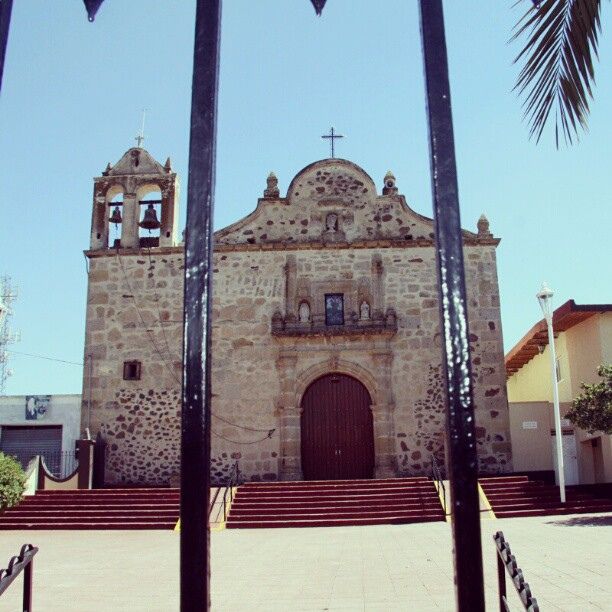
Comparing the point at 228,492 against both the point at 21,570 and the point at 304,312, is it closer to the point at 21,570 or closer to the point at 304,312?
the point at 304,312

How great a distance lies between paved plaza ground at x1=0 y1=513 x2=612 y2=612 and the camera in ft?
19.1

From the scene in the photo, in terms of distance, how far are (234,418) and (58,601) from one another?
1118cm

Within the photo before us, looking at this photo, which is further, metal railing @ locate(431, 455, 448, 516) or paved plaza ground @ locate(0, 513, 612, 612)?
metal railing @ locate(431, 455, 448, 516)

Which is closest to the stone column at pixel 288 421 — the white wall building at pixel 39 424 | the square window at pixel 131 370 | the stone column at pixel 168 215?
the square window at pixel 131 370

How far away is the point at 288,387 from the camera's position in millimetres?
17266

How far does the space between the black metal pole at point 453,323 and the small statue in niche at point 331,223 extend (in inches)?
631

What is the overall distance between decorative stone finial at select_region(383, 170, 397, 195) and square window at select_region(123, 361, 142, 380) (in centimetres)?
732

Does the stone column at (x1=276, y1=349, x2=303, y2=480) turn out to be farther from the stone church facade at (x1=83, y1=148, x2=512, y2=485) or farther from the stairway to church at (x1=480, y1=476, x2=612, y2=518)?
the stairway to church at (x1=480, y1=476, x2=612, y2=518)

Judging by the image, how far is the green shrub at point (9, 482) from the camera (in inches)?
465

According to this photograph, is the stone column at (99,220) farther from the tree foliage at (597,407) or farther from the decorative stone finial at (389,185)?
the tree foliage at (597,407)

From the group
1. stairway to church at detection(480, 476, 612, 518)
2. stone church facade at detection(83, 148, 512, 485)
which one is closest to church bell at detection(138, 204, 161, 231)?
stone church facade at detection(83, 148, 512, 485)

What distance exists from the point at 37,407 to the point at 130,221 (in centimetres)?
1215

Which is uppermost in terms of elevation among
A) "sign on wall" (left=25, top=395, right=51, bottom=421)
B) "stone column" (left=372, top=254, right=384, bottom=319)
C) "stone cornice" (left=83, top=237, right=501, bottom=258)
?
"stone cornice" (left=83, top=237, right=501, bottom=258)

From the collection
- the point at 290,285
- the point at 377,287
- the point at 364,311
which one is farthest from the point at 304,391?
the point at 377,287
